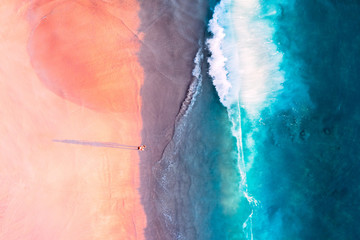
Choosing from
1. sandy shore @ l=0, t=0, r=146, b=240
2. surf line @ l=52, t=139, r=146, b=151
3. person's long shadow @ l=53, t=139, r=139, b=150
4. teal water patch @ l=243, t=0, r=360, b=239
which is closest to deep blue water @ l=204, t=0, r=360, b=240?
teal water patch @ l=243, t=0, r=360, b=239

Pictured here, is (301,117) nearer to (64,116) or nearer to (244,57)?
(244,57)

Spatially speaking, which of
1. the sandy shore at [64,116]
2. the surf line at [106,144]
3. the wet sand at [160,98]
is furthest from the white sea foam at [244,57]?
the surf line at [106,144]

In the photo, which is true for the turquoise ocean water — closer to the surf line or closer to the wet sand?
the wet sand

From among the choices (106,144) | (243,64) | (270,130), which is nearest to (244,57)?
(243,64)

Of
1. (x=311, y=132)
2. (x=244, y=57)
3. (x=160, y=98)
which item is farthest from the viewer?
(x=244, y=57)

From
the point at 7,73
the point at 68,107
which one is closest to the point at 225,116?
the point at 68,107
